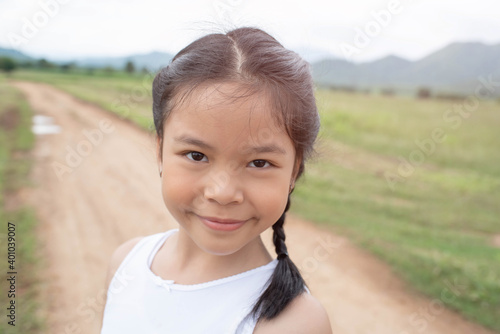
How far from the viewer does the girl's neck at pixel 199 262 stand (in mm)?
1485

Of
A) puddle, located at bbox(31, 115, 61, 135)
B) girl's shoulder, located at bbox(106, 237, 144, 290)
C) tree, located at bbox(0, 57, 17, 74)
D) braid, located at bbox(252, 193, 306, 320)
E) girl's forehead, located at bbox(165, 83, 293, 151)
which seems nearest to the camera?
girl's forehead, located at bbox(165, 83, 293, 151)

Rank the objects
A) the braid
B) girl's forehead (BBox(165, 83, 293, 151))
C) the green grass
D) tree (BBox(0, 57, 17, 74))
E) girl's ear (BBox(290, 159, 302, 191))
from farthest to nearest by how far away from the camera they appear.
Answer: tree (BBox(0, 57, 17, 74))
the green grass
girl's ear (BBox(290, 159, 302, 191))
the braid
girl's forehead (BBox(165, 83, 293, 151))

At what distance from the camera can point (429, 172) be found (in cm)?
858

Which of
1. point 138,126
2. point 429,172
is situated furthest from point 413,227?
point 138,126

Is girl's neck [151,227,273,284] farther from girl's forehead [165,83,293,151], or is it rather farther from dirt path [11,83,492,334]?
dirt path [11,83,492,334]

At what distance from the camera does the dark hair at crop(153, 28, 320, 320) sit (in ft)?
4.27

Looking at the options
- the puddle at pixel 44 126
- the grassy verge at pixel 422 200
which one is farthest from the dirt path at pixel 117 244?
the puddle at pixel 44 126

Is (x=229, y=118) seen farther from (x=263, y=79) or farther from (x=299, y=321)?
(x=299, y=321)

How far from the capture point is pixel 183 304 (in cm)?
145

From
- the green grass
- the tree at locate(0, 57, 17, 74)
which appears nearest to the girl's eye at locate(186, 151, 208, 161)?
the green grass

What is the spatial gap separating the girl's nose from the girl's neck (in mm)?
317

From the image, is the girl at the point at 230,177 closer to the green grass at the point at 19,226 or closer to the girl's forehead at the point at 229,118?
the girl's forehead at the point at 229,118

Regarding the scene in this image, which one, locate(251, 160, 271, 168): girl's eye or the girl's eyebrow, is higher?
the girl's eyebrow

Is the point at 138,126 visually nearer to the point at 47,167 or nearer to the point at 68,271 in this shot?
the point at 47,167
